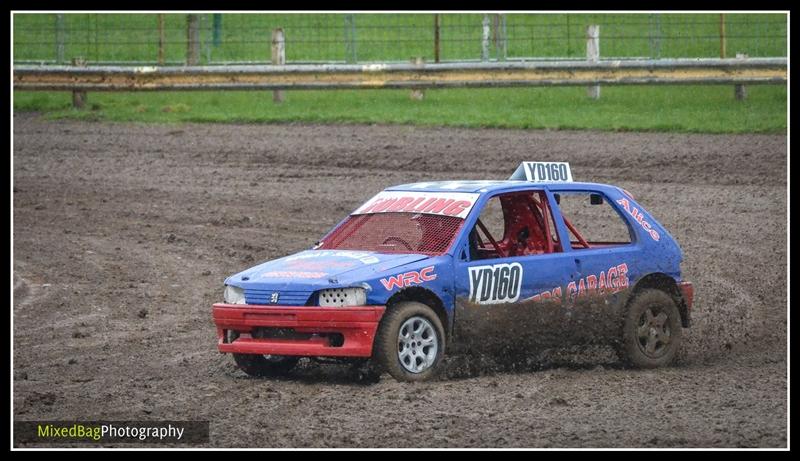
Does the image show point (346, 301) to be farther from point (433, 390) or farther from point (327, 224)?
point (327, 224)

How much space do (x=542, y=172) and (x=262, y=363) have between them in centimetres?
251

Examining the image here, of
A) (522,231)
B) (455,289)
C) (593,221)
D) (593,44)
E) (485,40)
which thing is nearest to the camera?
(455,289)

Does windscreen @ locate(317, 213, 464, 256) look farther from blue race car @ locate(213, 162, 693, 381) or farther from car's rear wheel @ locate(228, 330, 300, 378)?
car's rear wheel @ locate(228, 330, 300, 378)

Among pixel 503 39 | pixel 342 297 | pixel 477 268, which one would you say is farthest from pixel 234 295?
pixel 503 39

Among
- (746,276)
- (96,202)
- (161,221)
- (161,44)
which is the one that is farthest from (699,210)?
(161,44)

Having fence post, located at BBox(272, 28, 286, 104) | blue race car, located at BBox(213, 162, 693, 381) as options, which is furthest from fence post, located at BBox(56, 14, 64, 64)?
blue race car, located at BBox(213, 162, 693, 381)

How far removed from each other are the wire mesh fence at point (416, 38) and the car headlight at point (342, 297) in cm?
1352

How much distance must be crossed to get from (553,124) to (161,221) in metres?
6.80

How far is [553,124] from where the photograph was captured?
20688mm

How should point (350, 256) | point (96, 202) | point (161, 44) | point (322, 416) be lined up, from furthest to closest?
point (161, 44) → point (96, 202) → point (350, 256) → point (322, 416)

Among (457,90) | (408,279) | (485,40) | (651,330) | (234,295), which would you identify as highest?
(485,40)

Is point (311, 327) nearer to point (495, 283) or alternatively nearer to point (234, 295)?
point (234, 295)

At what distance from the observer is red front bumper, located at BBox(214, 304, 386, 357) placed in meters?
8.88

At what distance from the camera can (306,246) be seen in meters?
14.7
